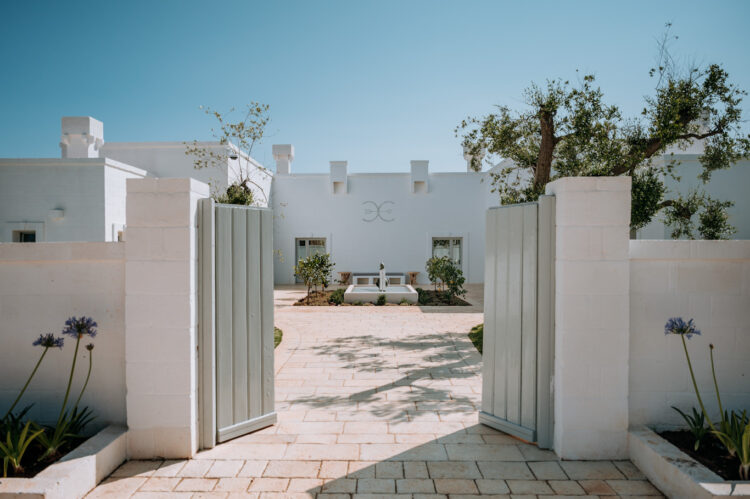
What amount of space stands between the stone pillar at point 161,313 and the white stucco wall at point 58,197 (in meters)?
10.1

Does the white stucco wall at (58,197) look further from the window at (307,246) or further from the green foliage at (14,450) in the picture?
the green foliage at (14,450)

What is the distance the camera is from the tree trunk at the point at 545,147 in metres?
5.99

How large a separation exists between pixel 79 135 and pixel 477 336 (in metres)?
15.1

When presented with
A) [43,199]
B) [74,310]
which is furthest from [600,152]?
[43,199]

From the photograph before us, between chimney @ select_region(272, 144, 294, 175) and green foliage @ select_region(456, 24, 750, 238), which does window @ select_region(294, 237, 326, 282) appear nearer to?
chimney @ select_region(272, 144, 294, 175)

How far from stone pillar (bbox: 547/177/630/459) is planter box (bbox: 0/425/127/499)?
2.99 m

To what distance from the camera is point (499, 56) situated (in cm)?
639

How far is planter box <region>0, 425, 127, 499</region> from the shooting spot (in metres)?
2.13

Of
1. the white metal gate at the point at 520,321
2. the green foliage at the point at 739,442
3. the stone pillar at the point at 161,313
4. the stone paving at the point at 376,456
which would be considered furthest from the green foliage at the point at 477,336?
the stone pillar at the point at 161,313

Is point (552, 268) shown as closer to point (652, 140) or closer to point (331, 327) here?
point (652, 140)

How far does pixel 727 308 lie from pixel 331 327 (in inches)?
245

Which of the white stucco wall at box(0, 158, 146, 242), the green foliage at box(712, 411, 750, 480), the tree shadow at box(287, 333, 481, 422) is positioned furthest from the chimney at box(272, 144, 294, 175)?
the green foliage at box(712, 411, 750, 480)

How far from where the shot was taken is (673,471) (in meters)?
2.35

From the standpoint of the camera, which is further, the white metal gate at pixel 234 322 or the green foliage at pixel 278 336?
the green foliage at pixel 278 336
